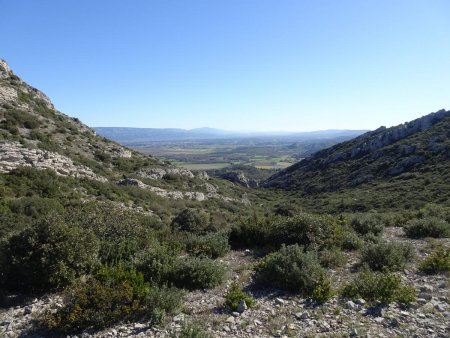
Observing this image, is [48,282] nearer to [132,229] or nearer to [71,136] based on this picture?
[132,229]

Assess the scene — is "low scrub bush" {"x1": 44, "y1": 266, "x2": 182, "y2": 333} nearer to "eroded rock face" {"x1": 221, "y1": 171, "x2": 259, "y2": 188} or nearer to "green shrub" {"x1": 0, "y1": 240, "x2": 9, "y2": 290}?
"green shrub" {"x1": 0, "y1": 240, "x2": 9, "y2": 290}

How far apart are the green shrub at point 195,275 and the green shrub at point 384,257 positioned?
13.6 feet

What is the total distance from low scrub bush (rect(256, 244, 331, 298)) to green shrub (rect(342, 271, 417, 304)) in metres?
0.61

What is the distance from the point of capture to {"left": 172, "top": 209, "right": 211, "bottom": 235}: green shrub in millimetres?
15642

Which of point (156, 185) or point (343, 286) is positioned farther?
point (156, 185)

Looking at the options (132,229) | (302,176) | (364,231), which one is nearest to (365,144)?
(302,176)

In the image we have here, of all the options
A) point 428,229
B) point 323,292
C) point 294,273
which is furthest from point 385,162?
point 323,292

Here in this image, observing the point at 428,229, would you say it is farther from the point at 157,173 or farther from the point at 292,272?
the point at 157,173

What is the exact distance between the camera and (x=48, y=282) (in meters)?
7.45

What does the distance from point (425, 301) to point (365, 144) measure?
80.6 m

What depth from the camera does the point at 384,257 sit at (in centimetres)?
896

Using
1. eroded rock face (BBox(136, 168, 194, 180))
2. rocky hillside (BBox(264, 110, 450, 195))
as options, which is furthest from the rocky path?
rocky hillside (BBox(264, 110, 450, 195))

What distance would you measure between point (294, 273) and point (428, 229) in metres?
7.77

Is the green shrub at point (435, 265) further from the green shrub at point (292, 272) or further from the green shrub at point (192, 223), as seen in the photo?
the green shrub at point (192, 223)
